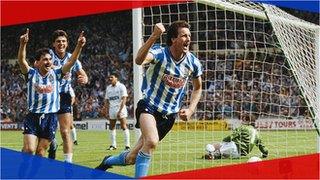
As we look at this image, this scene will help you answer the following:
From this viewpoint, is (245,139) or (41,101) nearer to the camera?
(41,101)

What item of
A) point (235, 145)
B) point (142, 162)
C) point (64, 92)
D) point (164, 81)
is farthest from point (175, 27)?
point (235, 145)

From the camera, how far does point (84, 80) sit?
7543 mm

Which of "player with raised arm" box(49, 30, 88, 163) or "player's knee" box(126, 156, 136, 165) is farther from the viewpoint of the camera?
"player with raised arm" box(49, 30, 88, 163)

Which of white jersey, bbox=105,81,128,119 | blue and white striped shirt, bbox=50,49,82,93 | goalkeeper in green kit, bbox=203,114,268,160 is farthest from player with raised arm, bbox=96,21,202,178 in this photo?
white jersey, bbox=105,81,128,119

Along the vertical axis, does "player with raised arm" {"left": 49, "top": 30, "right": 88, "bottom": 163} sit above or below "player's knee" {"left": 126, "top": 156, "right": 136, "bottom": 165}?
above

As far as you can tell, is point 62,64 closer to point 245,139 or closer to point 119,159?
point 119,159

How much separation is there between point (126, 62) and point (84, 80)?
68.5 ft

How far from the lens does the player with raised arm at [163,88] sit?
18.5ft

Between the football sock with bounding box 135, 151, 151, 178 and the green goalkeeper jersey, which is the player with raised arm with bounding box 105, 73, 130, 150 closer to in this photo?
the green goalkeeper jersey

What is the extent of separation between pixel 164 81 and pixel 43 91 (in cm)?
194

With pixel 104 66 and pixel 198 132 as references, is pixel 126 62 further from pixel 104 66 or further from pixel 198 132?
pixel 198 132

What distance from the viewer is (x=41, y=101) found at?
7145 millimetres

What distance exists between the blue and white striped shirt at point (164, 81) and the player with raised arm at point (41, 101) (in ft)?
4.05

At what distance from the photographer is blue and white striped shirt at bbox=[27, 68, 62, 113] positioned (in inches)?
280
